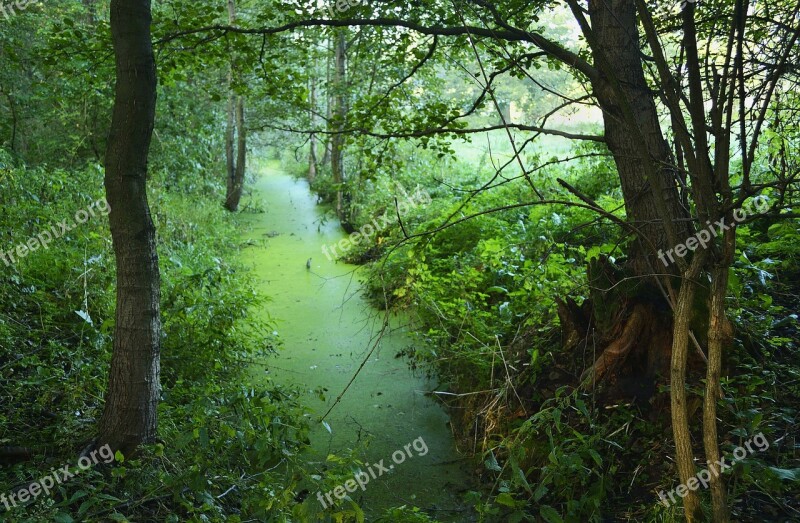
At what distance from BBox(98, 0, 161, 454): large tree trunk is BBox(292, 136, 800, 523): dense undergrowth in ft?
3.99

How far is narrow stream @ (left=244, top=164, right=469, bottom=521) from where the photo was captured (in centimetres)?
368

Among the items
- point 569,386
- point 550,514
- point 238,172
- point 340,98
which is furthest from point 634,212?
point 238,172

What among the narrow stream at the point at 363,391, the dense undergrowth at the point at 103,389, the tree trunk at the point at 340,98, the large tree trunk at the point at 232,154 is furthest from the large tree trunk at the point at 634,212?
the large tree trunk at the point at 232,154

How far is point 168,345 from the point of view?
14.4ft

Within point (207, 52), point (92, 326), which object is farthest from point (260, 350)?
point (207, 52)

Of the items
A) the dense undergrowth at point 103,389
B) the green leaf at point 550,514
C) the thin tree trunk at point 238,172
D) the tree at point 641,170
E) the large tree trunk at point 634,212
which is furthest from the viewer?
the thin tree trunk at point 238,172

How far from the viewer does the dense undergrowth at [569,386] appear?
9.36ft

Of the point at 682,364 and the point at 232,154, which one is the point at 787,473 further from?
the point at 232,154

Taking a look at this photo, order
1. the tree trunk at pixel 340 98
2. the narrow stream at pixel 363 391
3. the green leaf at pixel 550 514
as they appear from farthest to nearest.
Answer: the tree trunk at pixel 340 98, the narrow stream at pixel 363 391, the green leaf at pixel 550 514

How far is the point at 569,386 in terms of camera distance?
3709 millimetres

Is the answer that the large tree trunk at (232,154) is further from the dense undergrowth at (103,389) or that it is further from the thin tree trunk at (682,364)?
the thin tree trunk at (682,364)

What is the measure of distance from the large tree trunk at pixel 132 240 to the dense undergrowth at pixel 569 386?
1215 millimetres

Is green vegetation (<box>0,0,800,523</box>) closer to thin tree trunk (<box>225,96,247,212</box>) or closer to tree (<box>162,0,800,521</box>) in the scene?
tree (<box>162,0,800,521</box>)

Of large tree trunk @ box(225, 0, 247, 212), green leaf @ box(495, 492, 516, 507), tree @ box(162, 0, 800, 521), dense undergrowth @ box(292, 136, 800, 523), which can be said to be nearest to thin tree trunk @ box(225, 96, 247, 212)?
large tree trunk @ box(225, 0, 247, 212)
